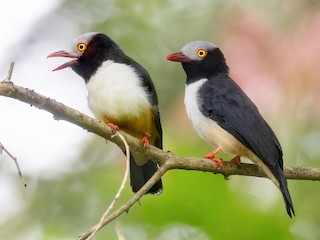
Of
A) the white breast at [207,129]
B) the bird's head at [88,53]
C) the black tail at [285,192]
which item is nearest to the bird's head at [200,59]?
the white breast at [207,129]

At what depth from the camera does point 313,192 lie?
4.84m

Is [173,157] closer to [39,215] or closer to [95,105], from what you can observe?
[95,105]

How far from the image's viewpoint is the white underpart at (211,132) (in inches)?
175

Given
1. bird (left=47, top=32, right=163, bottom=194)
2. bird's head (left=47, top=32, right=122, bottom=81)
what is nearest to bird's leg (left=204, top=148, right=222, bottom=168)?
bird (left=47, top=32, right=163, bottom=194)

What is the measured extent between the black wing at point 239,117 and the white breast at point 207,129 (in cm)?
3

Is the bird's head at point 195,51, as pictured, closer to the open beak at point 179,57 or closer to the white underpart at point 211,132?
the open beak at point 179,57

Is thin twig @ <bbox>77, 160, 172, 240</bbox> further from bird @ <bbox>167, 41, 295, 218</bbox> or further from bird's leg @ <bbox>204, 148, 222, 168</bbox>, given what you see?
bird @ <bbox>167, 41, 295, 218</bbox>

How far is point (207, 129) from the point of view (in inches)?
179

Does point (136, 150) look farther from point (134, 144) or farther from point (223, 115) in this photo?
point (223, 115)

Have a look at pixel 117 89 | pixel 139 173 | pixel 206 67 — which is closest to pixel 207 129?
pixel 206 67

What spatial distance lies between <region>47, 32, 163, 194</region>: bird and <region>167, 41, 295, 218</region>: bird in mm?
247

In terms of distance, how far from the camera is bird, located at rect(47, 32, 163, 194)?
15.2 feet

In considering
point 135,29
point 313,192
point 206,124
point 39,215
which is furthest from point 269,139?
point 135,29

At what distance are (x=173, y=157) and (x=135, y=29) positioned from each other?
2.78 metres
